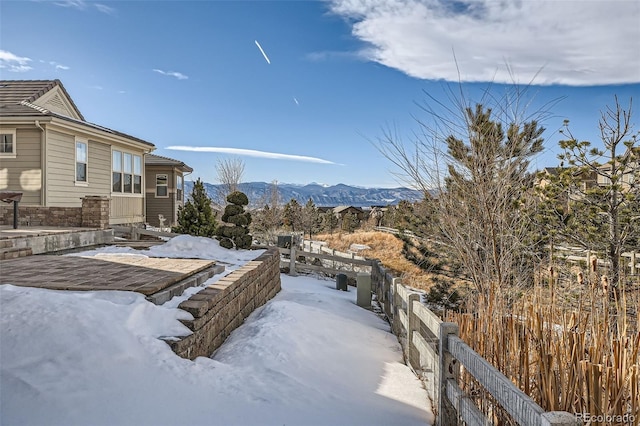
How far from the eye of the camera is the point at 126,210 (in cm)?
1409

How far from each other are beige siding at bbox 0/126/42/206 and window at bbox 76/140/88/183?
48.8 inches

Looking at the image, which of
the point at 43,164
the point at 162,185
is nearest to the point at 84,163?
the point at 43,164

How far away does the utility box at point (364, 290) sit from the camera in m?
8.10

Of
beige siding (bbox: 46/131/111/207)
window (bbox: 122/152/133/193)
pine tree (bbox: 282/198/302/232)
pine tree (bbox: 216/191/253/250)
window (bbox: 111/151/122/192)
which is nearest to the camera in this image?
pine tree (bbox: 216/191/253/250)

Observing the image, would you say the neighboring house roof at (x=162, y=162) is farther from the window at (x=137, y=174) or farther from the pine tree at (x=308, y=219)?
the pine tree at (x=308, y=219)

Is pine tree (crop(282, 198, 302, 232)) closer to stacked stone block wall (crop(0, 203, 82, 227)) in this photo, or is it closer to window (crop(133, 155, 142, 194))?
window (crop(133, 155, 142, 194))

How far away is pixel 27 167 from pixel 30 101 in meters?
2.97

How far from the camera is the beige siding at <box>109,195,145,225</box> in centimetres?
1331

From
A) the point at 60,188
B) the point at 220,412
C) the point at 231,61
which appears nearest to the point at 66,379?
the point at 220,412

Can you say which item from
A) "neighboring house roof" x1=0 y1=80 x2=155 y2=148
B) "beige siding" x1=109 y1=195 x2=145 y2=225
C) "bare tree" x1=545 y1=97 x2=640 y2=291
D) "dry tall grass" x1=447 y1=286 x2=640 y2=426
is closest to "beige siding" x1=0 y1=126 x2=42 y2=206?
"neighboring house roof" x1=0 y1=80 x2=155 y2=148

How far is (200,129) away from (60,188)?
1536 cm

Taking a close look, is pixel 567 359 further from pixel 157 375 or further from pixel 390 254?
pixel 390 254

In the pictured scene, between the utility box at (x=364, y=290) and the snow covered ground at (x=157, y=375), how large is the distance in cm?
342

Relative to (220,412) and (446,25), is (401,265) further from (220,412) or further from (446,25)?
(220,412)
